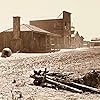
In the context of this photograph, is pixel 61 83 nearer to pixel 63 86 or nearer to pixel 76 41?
pixel 63 86

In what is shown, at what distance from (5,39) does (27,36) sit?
13.9 ft

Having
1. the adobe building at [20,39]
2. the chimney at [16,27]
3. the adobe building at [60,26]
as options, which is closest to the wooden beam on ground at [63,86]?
the adobe building at [20,39]

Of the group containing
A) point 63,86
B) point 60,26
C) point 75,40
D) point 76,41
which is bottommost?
point 63,86

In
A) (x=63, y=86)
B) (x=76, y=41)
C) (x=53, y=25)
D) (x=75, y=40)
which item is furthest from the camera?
(x=76, y=41)

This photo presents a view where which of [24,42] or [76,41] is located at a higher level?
[76,41]

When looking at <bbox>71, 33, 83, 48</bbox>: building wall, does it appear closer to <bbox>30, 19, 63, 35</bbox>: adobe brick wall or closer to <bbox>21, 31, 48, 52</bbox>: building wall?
<bbox>30, 19, 63, 35</bbox>: adobe brick wall

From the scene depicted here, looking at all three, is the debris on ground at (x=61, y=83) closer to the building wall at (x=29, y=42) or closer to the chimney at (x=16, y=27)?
the building wall at (x=29, y=42)

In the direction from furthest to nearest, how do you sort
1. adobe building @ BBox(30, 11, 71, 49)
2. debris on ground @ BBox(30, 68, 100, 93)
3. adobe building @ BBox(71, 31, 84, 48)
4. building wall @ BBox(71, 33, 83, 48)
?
adobe building @ BBox(71, 31, 84, 48) → building wall @ BBox(71, 33, 83, 48) → adobe building @ BBox(30, 11, 71, 49) → debris on ground @ BBox(30, 68, 100, 93)

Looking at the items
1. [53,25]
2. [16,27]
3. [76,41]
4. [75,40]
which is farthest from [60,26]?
[16,27]

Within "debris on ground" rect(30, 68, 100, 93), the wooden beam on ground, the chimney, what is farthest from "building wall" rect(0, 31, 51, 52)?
the wooden beam on ground

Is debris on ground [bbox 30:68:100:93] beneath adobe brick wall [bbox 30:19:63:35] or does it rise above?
beneath

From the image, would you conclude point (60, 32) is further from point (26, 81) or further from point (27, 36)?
point (26, 81)

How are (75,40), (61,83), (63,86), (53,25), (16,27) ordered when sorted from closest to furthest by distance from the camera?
(63,86) < (61,83) < (16,27) < (53,25) < (75,40)

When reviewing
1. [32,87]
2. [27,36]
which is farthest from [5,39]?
[32,87]
